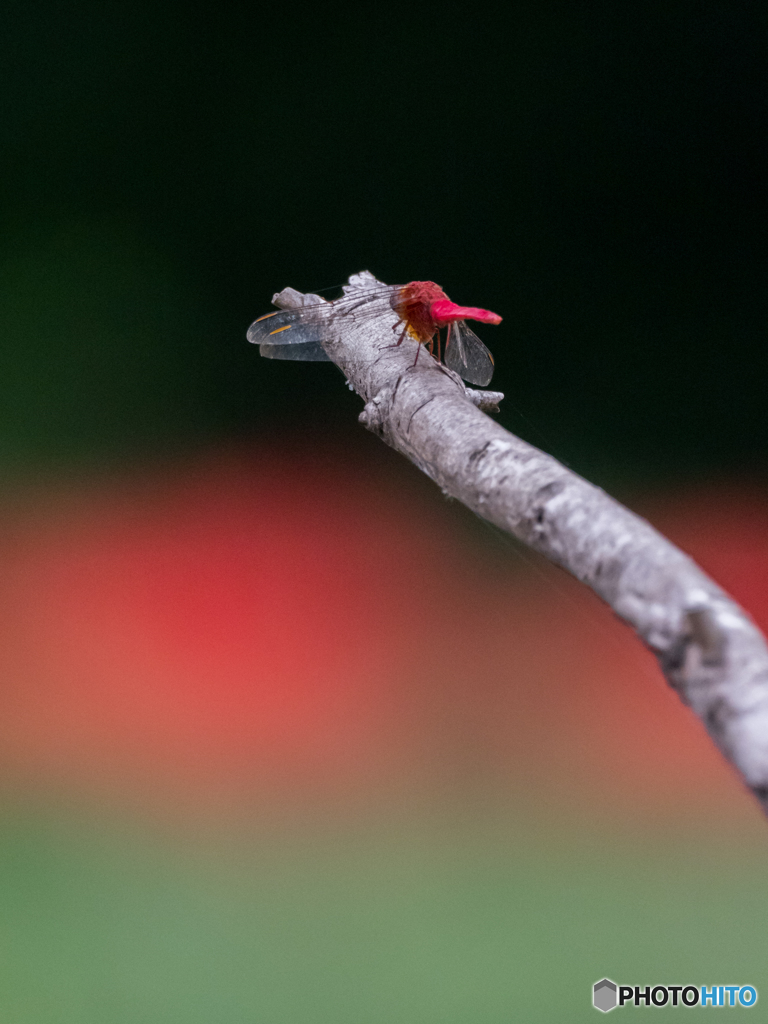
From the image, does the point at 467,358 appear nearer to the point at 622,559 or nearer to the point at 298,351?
the point at 298,351

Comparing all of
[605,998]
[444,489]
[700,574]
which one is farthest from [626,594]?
[605,998]

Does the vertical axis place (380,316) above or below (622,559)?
above

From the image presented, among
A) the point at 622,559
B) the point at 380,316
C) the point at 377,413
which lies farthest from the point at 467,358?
the point at 622,559

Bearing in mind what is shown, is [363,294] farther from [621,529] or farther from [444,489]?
[621,529]

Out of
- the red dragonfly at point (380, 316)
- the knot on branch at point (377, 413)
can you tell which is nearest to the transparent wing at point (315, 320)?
the red dragonfly at point (380, 316)

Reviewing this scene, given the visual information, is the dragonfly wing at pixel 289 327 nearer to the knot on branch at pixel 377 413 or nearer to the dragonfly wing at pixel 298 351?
the dragonfly wing at pixel 298 351

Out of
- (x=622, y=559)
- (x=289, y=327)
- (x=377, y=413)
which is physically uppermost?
(x=289, y=327)

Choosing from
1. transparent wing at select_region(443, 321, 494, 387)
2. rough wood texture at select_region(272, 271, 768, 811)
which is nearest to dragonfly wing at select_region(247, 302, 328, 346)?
transparent wing at select_region(443, 321, 494, 387)
